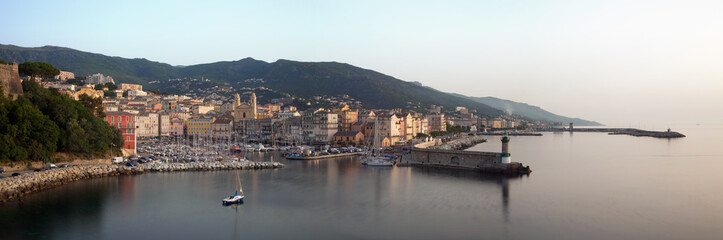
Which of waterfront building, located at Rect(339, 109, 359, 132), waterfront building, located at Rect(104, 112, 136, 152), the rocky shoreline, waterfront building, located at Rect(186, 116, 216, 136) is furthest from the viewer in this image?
waterfront building, located at Rect(186, 116, 216, 136)

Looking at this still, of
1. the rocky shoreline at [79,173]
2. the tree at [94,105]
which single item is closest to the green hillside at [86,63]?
the tree at [94,105]

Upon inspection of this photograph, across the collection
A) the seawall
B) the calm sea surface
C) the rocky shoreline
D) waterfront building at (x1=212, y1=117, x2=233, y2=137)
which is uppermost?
waterfront building at (x1=212, y1=117, x2=233, y2=137)

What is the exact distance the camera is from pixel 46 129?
25.0 m

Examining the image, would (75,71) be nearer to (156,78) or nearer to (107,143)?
(156,78)

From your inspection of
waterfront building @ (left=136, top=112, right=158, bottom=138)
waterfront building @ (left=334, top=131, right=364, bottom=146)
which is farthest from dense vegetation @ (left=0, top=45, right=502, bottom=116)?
waterfront building @ (left=334, top=131, right=364, bottom=146)

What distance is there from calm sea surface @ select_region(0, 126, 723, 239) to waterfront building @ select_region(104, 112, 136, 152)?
9.15 m

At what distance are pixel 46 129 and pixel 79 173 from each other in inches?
114

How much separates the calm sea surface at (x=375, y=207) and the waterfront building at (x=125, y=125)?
9153 mm

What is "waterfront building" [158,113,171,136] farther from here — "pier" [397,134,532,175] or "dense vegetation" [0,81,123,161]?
"pier" [397,134,532,175]

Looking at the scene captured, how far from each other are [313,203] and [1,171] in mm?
14258

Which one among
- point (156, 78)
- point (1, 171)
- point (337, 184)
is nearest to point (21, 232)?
point (1, 171)

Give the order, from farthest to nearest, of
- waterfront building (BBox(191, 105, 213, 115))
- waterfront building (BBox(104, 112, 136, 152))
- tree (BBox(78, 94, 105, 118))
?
waterfront building (BBox(191, 105, 213, 115)), tree (BBox(78, 94, 105, 118)), waterfront building (BBox(104, 112, 136, 152))

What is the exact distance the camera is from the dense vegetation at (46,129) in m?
23.1

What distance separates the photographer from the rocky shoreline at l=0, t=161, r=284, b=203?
19609 mm
